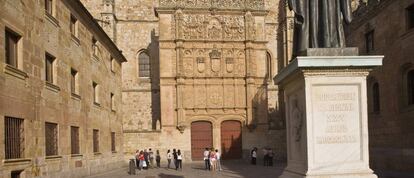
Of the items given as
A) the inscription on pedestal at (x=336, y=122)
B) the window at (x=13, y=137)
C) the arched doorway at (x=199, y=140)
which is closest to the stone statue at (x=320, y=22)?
the inscription on pedestal at (x=336, y=122)

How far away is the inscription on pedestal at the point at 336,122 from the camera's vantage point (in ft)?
22.5

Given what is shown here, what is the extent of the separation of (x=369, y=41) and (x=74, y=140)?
1509cm

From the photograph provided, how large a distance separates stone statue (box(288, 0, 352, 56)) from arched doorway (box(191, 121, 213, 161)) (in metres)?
30.7

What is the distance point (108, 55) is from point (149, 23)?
12937mm

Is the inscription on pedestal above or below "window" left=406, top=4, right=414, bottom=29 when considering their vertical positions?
below

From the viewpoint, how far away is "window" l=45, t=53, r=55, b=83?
19.0 metres

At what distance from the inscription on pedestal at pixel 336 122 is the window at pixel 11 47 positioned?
35.5ft

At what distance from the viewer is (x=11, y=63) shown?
15.2 meters

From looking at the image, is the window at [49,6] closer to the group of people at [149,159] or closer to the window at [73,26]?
the window at [73,26]

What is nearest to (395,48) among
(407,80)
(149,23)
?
(407,80)

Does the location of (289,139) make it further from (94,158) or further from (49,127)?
(94,158)

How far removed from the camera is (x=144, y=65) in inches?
1725

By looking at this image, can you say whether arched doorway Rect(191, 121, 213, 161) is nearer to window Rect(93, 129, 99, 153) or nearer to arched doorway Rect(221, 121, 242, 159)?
arched doorway Rect(221, 121, 242, 159)

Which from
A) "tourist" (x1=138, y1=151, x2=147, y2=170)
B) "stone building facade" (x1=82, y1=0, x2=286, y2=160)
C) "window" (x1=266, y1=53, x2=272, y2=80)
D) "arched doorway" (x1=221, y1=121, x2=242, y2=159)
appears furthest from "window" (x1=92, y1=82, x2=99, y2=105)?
"window" (x1=266, y1=53, x2=272, y2=80)
